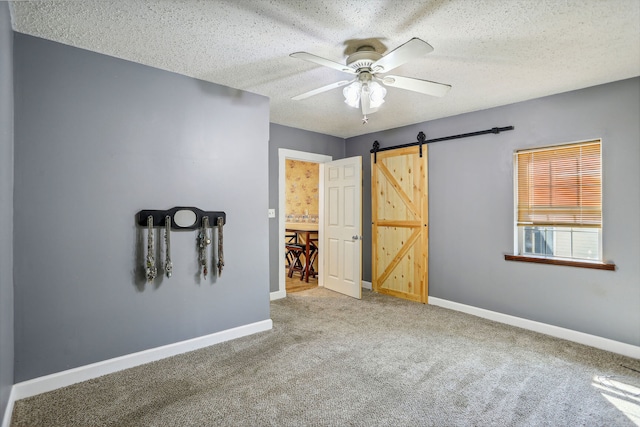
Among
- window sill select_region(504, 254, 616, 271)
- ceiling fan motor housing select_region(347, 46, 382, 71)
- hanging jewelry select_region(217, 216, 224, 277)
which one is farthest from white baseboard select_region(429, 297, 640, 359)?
ceiling fan motor housing select_region(347, 46, 382, 71)

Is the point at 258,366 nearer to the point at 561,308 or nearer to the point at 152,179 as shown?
the point at 152,179

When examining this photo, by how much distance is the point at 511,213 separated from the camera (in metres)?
3.46

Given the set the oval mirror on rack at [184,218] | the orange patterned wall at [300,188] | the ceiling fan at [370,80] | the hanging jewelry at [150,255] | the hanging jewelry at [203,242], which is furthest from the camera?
the orange patterned wall at [300,188]

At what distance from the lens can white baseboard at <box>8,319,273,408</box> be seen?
6.89 ft

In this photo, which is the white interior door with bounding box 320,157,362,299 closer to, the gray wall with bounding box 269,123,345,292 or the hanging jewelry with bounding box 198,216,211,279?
the gray wall with bounding box 269,123,345,292

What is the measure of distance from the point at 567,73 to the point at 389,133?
223cm

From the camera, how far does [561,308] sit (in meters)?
3.12

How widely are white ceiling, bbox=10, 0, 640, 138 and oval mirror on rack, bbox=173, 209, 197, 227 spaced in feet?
3.90

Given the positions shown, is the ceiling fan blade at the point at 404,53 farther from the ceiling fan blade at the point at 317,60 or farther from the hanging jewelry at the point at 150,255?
the hanging jewelry at the point at 150,255

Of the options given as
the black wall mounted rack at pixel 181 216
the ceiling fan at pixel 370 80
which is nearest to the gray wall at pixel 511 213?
Result: the ceiling fan at pixel 370 80

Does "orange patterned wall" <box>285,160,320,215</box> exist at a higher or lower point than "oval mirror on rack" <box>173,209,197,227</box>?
higher

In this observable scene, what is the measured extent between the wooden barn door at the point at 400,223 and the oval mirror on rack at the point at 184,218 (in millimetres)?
2768

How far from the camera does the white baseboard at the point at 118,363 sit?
2100mm

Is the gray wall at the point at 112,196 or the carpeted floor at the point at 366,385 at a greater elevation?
the gray wall at the point at 112,196
